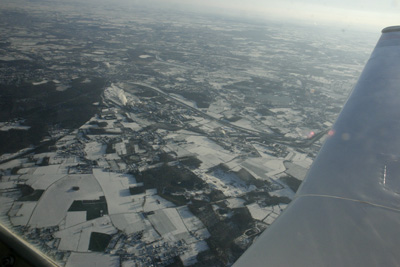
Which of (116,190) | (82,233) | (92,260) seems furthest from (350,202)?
(116,190)

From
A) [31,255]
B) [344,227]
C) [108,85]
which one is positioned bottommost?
[108,85]

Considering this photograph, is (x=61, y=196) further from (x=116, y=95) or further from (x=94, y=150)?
(x=116, y=95)

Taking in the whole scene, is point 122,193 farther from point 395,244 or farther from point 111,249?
point 395,244

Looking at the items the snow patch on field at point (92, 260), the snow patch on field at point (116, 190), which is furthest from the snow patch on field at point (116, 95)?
the snow patch on field at point (92, 260)

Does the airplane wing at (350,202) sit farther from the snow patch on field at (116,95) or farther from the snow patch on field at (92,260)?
the snow patch on field at (116,95)

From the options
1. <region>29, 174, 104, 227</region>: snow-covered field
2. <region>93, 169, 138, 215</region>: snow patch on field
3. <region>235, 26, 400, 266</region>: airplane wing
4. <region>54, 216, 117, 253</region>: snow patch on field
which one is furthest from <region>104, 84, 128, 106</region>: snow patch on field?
<region>235, 26, 400, 266</region>: airplane wing

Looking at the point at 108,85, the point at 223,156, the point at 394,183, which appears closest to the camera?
the point at 394,183

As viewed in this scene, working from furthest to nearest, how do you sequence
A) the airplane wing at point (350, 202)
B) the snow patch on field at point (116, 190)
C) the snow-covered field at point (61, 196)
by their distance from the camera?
1. the snow patch on field at point (116, 190)
2. the snow-covered field at point (61, 196)
3. the airplane wing at point (350, 202)

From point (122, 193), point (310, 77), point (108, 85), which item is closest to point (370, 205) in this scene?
point (122, 193)

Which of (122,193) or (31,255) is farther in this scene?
(122,193)
